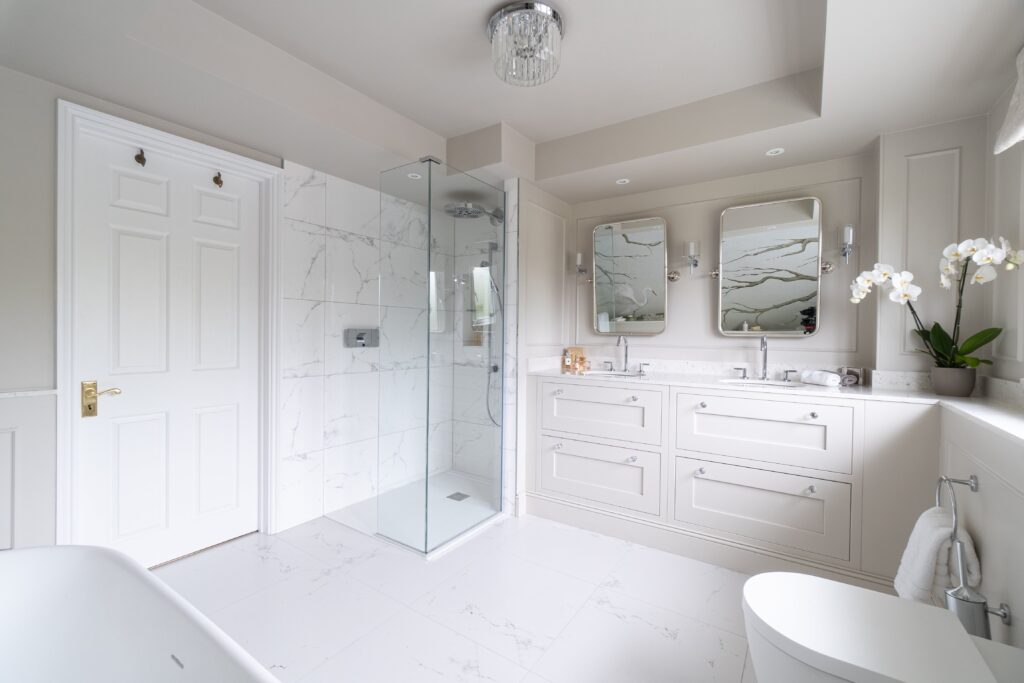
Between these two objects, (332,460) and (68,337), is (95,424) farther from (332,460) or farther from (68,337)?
(332,460)

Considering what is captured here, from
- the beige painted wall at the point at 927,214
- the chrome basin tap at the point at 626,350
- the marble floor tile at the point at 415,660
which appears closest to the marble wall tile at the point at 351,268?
the chrome basin tap at the point at 626,350

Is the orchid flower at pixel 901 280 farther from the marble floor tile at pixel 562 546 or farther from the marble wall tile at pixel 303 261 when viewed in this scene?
the marble wall tile at pixel 303 261

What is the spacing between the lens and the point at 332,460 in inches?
116

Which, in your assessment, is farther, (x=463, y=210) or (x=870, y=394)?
(x=463, y=210)

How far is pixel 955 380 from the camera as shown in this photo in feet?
6.28

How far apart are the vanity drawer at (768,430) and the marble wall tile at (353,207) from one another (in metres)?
2.38

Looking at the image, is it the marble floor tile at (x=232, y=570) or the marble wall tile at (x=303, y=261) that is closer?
the marble floor tile at (x=232, y=570)

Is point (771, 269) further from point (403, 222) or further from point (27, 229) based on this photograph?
point (27, 229)

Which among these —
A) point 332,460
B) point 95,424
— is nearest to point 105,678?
point 95,424

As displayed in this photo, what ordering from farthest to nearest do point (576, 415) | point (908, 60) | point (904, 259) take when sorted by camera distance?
point (576, 415) → point (904, 259) → point (908, 60)

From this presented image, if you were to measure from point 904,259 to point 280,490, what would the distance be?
145 inches

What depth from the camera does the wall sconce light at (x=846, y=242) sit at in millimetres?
2412

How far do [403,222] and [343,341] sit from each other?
35.9 inches

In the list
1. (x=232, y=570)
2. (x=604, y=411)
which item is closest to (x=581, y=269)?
(x=604, y=411)
